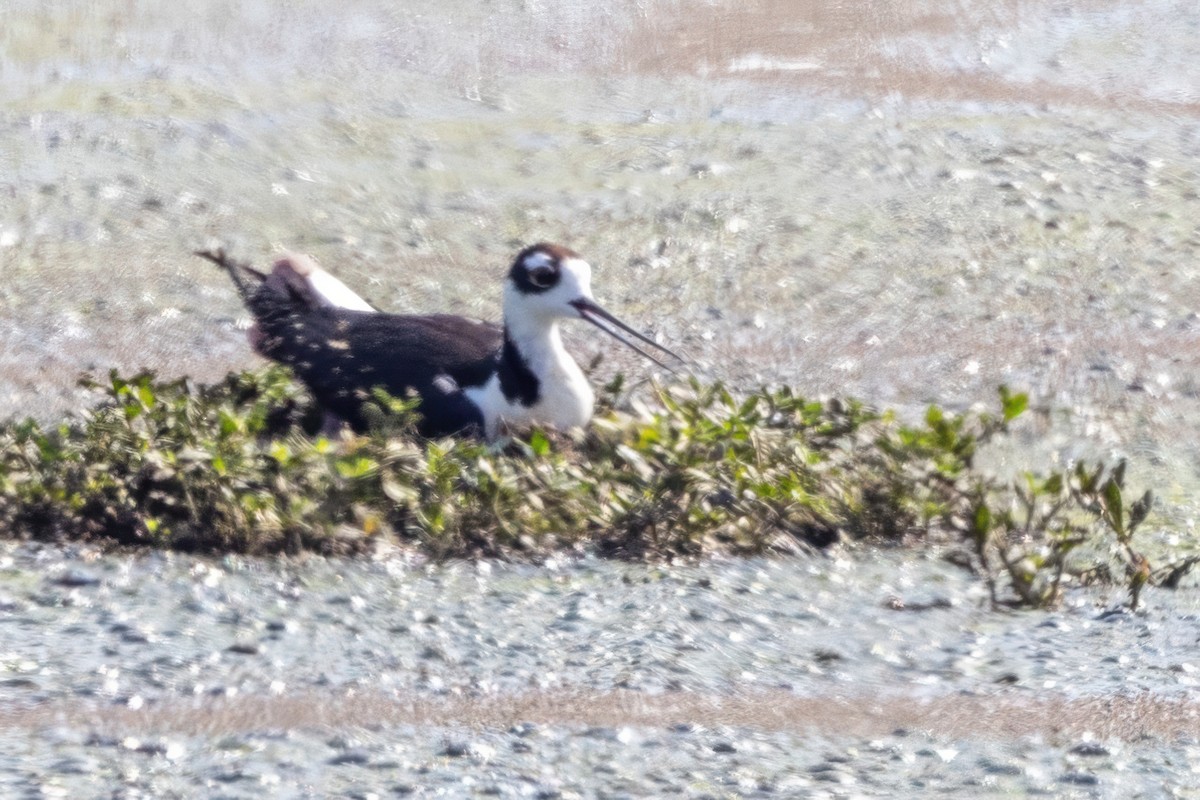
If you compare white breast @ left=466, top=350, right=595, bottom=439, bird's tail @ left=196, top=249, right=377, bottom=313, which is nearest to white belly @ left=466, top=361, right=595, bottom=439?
white breast @ left=466, top=350, right=595, bottom=439

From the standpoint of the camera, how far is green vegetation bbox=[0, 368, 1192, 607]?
5457 mm

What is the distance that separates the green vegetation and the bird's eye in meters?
0.71

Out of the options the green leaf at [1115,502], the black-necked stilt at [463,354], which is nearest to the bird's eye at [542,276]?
the black-necked stilt at [463,354]

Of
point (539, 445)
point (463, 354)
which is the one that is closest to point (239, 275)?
point (463, 354)

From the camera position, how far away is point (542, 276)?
255 inches

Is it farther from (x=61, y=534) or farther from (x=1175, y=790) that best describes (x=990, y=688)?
(x=61, y=534)

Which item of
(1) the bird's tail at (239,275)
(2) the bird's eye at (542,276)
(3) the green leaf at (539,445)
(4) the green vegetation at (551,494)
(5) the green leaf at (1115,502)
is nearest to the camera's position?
(5) the green leaf at (1115,502)

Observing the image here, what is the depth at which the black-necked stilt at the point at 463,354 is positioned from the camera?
624cm

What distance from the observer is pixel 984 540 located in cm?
534

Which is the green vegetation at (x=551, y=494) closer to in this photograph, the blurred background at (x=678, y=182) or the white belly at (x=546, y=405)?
the white belly at (x=546, y=405)

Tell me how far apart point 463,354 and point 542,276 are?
334 mm

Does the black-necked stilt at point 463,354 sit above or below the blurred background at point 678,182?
below

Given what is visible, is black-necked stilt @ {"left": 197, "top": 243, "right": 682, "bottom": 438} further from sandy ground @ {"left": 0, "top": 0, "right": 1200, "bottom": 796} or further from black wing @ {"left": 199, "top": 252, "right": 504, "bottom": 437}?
sandy ground @ {"left": 0, "top": 0, "right": 1200, "bottom": 796}

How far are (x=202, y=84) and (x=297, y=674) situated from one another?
585 centimetres
